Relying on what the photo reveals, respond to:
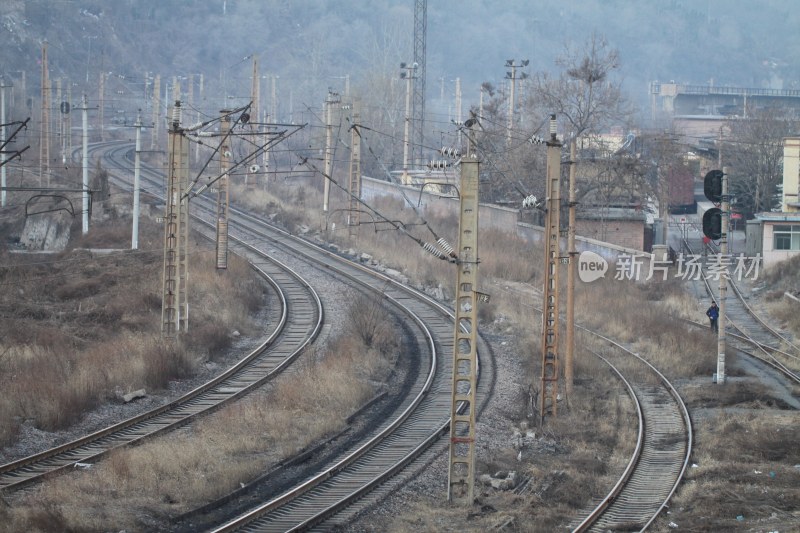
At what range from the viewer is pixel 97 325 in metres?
22.0

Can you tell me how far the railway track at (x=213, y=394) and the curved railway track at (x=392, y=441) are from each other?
2.32 meters

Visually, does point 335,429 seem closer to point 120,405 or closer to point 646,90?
point 120,405

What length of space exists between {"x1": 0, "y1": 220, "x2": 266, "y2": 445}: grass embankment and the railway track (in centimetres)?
77

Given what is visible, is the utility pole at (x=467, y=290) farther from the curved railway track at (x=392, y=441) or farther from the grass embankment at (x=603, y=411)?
the curved railway track at (x=392, y=441)

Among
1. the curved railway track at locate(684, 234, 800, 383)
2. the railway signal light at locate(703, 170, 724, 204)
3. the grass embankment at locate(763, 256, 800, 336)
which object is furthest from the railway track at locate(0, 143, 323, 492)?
the grass embankment at locate(763, 256, 800, 336)

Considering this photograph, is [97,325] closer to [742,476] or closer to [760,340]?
[742,476]

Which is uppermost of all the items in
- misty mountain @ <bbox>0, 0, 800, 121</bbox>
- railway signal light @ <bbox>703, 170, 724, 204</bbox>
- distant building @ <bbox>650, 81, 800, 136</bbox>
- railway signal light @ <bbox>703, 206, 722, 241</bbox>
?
misty mountain @ <bbox>0, 0, 800, 121</bbox>

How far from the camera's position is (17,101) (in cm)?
7500

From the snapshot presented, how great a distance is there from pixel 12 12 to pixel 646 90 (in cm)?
8987

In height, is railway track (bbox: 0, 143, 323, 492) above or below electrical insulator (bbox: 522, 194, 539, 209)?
below

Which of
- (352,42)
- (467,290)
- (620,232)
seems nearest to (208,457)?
(467,290)

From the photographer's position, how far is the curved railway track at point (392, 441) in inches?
434

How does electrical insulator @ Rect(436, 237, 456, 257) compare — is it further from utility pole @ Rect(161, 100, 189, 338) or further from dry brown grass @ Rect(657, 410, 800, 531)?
utility pole @ Rect(161, 100, 189, 338)

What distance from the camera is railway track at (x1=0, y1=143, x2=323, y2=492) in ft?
41.2
